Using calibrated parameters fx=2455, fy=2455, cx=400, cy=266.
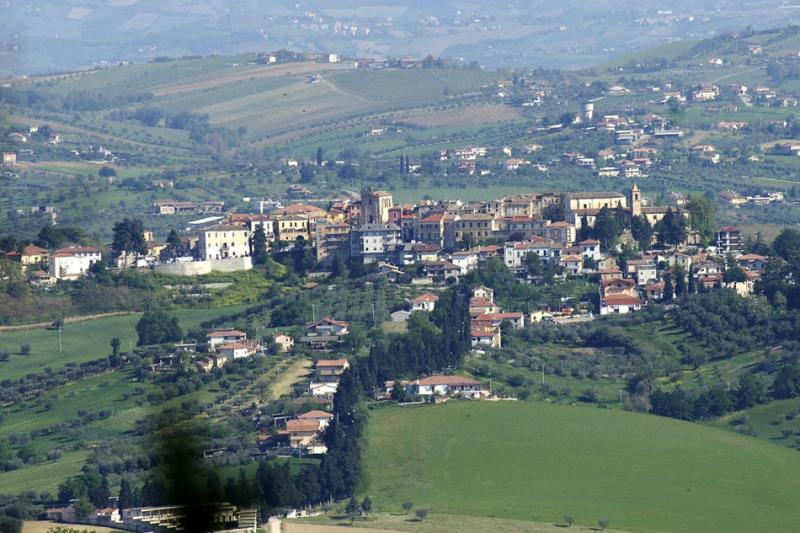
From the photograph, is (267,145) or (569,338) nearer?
(569,338)

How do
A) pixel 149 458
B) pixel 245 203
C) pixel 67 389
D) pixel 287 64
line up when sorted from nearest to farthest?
1. pixel 149 458
2. pixel 67 389
3. pixel 245 203
4. pixel 287 64

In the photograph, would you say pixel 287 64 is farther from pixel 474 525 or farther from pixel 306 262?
pixel 474 525

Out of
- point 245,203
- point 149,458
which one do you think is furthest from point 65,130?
point 149,458

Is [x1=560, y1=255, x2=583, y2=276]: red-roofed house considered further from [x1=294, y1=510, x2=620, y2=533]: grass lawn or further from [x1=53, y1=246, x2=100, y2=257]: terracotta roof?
[x1=294, y1=510, x2=620, y2=533]: grass lawn

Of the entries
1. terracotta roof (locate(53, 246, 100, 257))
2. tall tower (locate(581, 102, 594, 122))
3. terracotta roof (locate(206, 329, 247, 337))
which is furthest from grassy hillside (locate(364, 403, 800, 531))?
tall tower (locate(581, 102, 594, 122))

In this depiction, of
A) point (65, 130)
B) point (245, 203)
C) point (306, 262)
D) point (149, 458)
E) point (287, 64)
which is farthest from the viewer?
point (287, 64)

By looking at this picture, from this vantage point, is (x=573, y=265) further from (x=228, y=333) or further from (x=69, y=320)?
(x=69, y=320)
